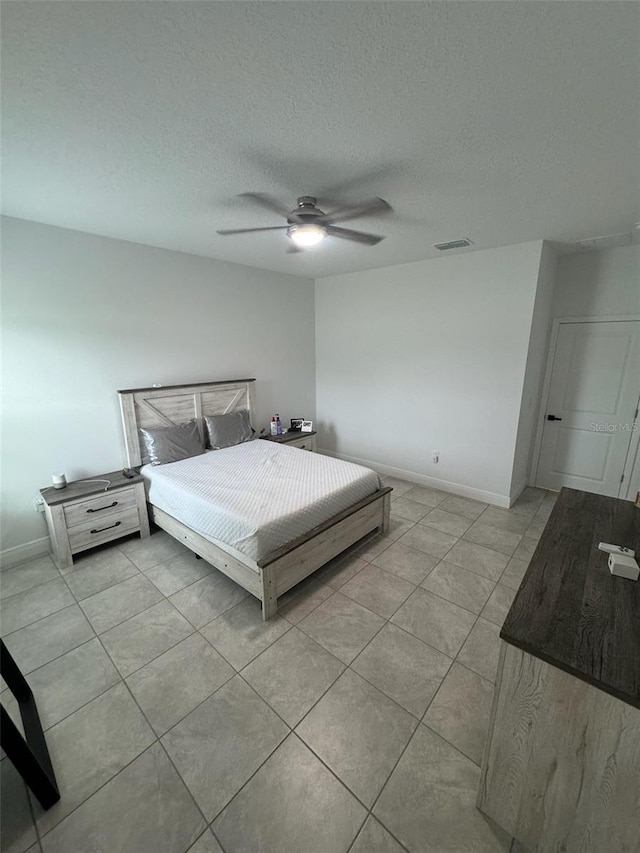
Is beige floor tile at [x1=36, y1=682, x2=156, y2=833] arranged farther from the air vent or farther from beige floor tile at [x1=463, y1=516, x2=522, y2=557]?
the air vent

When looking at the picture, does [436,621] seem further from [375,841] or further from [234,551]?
[234,551]

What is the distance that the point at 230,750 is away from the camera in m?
1.49

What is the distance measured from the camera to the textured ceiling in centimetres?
100

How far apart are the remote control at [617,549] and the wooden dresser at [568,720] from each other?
0.15 meters

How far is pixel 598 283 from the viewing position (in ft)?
11.1

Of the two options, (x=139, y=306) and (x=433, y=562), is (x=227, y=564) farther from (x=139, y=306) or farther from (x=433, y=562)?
(x=139, y=306)

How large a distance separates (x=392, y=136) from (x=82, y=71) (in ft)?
4.01

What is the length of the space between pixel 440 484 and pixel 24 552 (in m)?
4.14

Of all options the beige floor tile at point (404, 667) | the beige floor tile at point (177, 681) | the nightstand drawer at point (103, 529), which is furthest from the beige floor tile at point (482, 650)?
the nightstand drawer at point (103, 529)


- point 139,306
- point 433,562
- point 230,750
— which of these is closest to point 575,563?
point 433,562

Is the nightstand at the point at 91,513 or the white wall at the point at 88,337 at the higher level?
the white wall at the point at 88,337

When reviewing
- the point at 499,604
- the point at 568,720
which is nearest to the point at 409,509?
the point at 499,604

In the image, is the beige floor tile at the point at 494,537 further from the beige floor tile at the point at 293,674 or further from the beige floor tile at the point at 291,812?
the beige floor tile at the point at 291,812

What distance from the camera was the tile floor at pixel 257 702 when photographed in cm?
125
